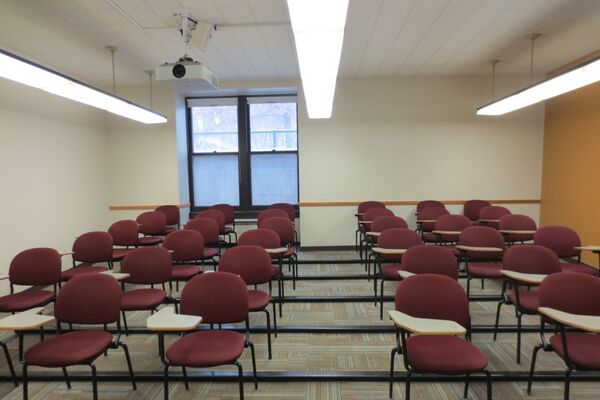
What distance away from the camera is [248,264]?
10.8ft

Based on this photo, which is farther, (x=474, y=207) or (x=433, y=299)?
(x=474, y=207)

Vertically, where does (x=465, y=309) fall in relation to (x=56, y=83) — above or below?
below

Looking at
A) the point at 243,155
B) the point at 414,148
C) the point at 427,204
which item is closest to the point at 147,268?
the point at 243,155

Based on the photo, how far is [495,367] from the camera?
108 inches

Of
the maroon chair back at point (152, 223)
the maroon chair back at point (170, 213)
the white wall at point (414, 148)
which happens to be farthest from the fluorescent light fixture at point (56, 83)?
the white wall at point (414, 148)

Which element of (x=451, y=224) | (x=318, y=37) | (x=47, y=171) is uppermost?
(x=318, y=37)

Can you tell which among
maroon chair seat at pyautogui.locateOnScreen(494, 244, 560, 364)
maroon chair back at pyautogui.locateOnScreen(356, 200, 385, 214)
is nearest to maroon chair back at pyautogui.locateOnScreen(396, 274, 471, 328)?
maroon chair seat at pyautogui.locateOnScreen(494, 244, 560, 364)

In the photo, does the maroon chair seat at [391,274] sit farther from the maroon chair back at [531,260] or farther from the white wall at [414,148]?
the white wall at [414,148]

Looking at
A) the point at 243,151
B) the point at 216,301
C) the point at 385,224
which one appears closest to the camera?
the point at 216,301

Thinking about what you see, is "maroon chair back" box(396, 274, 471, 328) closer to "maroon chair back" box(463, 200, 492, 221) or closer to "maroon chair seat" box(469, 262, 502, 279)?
"maroon chair seat" box(469, 262, 502, 279)

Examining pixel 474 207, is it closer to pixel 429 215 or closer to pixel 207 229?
pixel 429 215

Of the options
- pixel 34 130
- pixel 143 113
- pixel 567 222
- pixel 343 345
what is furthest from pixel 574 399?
pixel 34 130

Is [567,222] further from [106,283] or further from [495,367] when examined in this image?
[106,283]

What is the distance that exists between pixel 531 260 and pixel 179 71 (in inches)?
159
